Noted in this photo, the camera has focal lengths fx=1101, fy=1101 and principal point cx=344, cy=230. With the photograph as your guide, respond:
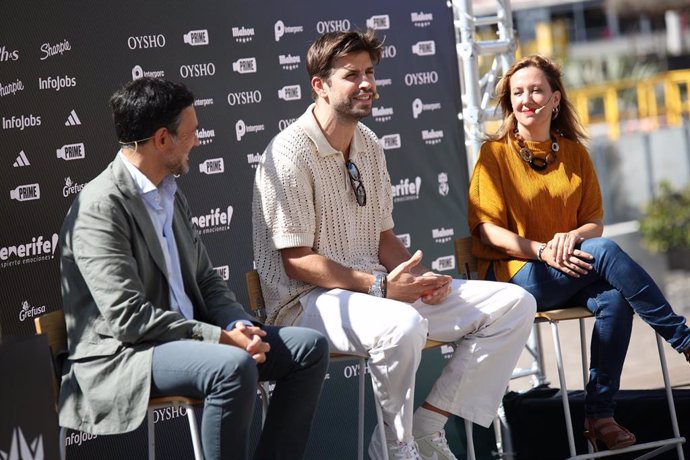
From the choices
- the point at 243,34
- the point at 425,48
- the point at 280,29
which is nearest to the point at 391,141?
the point at 425,48

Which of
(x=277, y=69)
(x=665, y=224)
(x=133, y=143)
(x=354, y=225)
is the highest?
(x=277, y=69)

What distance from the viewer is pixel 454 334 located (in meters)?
3.72

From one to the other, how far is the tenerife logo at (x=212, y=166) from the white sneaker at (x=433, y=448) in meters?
1.34

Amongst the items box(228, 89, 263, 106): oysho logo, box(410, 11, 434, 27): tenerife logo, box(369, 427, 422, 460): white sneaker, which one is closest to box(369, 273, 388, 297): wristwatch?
box(369, 427, 422, 460): white sneaker

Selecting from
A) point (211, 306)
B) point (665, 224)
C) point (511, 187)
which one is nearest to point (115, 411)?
point (211, 306)

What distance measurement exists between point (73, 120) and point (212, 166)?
2.01 feet

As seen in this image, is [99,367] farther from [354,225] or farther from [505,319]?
[505,319]

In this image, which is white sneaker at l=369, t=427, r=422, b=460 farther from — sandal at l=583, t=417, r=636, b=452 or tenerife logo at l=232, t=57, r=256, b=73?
tenerife logo at l=232, t=57, r=256, b=73

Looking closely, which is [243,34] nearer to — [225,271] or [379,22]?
[379,22]

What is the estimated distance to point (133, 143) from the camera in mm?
3211

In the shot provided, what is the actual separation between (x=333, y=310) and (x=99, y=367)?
2.75 ft

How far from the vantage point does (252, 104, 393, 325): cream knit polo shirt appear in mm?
3627

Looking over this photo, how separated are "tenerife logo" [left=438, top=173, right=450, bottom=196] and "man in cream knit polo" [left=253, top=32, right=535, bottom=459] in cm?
112

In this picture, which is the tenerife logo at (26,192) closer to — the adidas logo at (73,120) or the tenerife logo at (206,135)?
the adidas logo at (73,120)
